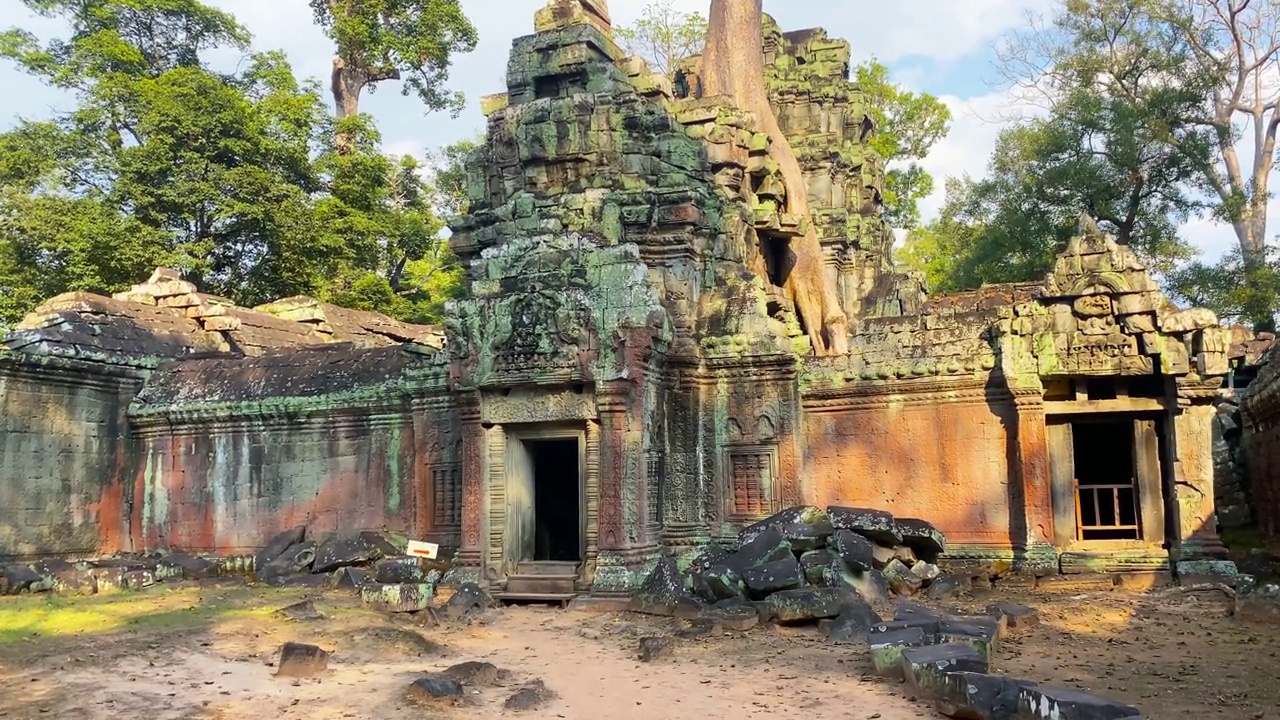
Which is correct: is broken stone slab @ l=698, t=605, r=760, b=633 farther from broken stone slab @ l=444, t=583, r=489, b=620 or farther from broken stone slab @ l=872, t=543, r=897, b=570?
broken stone slab @ l=444, t=583, r=489, b=620

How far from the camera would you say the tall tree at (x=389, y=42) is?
2714cm

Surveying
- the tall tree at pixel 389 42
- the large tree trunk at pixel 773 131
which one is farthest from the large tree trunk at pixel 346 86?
the large tree trunk at pixel 773 131

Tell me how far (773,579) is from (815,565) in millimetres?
536

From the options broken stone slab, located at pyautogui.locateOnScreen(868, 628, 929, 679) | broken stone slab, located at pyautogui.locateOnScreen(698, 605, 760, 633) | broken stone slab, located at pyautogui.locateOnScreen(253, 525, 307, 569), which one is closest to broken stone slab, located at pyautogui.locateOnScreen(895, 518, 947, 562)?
broken stone slab, located at pyautogui.locateOnScreen(698, 605, 760, 633)

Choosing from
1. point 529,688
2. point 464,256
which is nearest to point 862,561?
point 529,688

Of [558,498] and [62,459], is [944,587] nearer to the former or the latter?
[558,498]

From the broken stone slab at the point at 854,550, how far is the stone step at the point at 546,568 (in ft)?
9.17

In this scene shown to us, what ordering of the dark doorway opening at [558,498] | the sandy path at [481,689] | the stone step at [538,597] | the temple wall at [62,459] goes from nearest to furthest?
the sandy path at [481,689]
the stone step at [538,597]
the temple wall at [62,459]
the dark doorway opening at [558,498]

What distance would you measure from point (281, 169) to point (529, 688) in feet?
66.5

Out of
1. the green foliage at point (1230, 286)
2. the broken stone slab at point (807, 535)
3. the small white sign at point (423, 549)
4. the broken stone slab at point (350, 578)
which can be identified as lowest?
the broken stone slab at point (350, 578)

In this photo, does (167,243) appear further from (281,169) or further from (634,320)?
(634,320)

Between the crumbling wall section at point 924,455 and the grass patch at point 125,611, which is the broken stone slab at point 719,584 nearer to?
the crumbling wall section at point 924,455

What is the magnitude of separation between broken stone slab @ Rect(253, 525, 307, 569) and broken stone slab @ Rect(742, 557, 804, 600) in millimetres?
6145

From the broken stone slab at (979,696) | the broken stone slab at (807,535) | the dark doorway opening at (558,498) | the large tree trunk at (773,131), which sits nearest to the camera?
the broken stone slab at (979,696)
